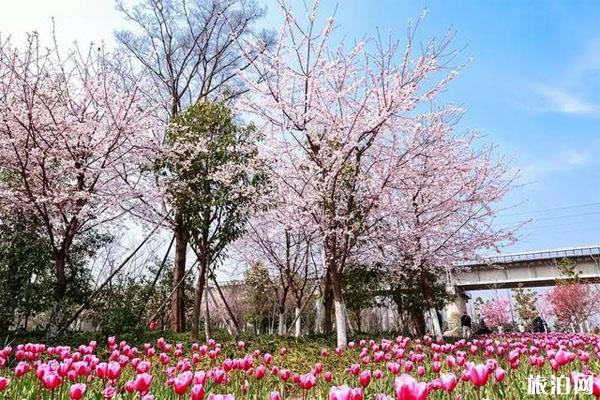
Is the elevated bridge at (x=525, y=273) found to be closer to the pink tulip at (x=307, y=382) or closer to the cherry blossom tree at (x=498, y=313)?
the cherry blossom tree at (x=498, y=313)

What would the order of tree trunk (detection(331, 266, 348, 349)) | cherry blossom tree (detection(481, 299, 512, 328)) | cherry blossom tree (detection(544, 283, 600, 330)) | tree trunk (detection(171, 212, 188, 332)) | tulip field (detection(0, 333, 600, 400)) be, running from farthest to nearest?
cherry blossom tree (detection(481, 299, 512, 328)) < cherry blossom tree (detection(544, 283, 600, 330)) < tree trunk (detection(171, 212, 188, 332)) < tree trunk (detection(331, 266, 348, 349)) < tulip field (detection(0, 333, 600, 400))

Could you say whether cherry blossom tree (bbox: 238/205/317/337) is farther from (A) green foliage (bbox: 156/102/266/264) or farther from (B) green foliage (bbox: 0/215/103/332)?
(B) green foliage (bbox: 0/215/103/332)

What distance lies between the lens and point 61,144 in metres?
9.64

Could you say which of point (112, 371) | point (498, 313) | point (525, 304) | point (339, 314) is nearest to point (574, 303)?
point (525, 304)

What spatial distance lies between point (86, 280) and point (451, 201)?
994 cm

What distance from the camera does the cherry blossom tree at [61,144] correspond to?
927 cm

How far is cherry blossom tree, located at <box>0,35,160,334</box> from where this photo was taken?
9273mm

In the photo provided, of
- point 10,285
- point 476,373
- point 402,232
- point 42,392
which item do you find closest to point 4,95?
point 10,285

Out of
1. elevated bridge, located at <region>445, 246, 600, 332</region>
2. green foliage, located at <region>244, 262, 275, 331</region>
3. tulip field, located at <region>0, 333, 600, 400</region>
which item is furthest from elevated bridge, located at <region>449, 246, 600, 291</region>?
tulip field, located at <region>0, 333, 600, 400</region>

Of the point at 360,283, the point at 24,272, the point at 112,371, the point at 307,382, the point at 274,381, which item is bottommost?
the point at 274,381

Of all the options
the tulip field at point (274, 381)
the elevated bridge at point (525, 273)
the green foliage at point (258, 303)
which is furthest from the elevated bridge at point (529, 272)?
the tulip field at point (274, 381)

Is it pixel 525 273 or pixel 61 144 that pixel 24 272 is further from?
pixel 525 273

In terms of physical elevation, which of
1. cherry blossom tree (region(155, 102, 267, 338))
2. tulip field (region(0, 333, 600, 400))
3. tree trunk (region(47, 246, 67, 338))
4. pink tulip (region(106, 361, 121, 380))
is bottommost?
tulip field (region(0, 333, 600, 400))

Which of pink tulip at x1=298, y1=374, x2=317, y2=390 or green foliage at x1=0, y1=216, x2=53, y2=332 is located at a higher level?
green foliage at x1=0, y1=216, x2=53, y2=332
